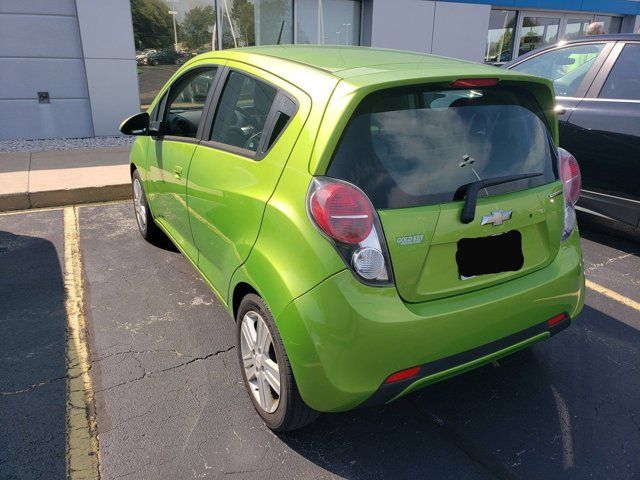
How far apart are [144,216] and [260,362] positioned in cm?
255

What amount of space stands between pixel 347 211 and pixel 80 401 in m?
1.74

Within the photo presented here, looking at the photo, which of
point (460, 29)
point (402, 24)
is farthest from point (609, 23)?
point (402, 24)

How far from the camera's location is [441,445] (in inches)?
92.7

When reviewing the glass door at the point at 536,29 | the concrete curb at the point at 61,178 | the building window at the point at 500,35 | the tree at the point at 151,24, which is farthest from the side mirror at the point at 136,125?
the glass door at the point at 536,29

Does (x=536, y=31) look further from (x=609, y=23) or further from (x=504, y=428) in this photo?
(x=504, y=428)

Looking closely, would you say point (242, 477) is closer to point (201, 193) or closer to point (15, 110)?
point (201, 193)

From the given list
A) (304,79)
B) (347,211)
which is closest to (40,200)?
(304,79)

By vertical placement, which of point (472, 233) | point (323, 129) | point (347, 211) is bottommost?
point (472, 233)

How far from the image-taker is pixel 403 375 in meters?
2.02

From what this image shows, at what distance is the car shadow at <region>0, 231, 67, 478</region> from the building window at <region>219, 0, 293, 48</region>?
650cm

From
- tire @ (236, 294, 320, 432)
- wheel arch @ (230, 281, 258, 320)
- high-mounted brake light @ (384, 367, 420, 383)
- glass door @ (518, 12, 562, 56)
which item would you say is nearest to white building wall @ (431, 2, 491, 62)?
glass door @ (518, 12, 562, 56)

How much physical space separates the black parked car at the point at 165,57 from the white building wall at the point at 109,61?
729 millimetres

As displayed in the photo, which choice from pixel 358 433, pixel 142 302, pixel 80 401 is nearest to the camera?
pixel 358 433

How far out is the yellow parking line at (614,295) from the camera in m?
3.66
